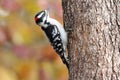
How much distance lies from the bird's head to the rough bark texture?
1.30 metres

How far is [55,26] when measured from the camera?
8.83 metres

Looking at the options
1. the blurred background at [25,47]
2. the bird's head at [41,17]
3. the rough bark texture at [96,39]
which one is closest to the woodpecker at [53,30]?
the bird's head at [41,17]

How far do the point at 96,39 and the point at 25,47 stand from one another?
1.59m

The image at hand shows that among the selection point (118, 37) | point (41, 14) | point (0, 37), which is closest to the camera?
point (118, 37)

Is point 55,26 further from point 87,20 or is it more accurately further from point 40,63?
point 87,20

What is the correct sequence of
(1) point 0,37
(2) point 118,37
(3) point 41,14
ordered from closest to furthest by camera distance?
(2) point 118,37 → (1) point 0,37 → (3) point 41,14

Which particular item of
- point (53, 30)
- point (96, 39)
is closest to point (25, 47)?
point (53, 30)

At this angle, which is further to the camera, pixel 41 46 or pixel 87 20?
pixel 41 46

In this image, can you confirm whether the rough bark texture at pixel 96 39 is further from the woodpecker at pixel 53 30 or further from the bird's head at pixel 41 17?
the bird's head at pixel 41 17

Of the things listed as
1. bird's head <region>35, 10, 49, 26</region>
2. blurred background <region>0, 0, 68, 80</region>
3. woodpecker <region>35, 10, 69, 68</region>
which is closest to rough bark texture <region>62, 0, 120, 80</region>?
woodpecker <region>35, 10, 69, 68</region>

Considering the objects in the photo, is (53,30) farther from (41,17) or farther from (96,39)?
(96,39)

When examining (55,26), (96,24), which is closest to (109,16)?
(96,24)

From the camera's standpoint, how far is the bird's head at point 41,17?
893 cm

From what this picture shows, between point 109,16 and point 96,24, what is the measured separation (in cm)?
17
